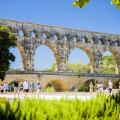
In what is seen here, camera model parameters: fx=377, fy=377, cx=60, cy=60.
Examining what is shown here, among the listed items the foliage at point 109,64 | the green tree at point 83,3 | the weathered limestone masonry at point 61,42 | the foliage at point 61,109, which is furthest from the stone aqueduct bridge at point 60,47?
the foliage at point 61,109

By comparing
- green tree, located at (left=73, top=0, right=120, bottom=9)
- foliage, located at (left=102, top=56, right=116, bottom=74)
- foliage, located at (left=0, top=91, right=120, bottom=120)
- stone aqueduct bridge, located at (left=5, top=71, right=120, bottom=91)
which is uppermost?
foliage, located at (left=102, top=56, right=116, bottom=74)

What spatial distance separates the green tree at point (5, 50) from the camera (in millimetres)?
37062

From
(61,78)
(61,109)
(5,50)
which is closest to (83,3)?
(61,109)

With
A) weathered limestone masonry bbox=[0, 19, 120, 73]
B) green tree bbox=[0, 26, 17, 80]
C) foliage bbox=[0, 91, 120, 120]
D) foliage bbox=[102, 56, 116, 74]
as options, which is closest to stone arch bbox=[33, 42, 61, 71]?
weathered limestone masonry bbox=[0, 19, 120, 73]

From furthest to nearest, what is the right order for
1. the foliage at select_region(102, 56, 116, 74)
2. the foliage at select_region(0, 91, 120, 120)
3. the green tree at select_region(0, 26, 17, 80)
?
the foliage at select_region(102, 56, 116, 74)
the green tree at select_region(0, 26, 17, 80)
the foliage at select_region(0, 91, 120, 120)

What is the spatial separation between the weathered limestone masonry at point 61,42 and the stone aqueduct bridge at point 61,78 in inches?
131

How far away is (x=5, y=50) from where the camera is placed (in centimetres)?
3759

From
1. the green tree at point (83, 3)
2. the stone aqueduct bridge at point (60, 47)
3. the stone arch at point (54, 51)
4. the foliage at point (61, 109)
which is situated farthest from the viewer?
the stone arch at point (54, 51)

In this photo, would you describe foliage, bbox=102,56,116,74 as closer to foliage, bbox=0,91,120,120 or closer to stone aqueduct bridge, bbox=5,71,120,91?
stone aqueduct bridge, bbox=5,71,120,91

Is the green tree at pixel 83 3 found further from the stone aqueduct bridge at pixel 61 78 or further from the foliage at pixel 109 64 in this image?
the foliage at pixel 109 64

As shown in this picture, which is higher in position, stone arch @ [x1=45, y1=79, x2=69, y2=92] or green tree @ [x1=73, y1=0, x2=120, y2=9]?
green tree @ [x1=73, y1=0, x2=120, y2=9]

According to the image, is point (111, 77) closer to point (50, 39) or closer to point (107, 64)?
point (50, 39)

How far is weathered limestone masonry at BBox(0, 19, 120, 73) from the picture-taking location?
57812 mm

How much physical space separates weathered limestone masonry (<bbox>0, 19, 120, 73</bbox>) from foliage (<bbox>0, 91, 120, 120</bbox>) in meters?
45.8
